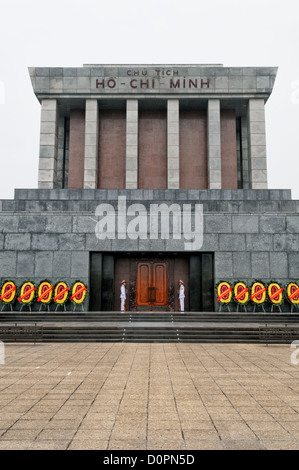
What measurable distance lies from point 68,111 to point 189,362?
85.0ft

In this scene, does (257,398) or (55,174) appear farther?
(55,174)

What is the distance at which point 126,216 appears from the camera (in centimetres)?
2309

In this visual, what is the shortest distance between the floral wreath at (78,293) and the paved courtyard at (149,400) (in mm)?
8675

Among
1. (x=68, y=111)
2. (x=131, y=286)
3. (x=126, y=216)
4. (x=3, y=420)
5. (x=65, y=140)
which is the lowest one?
(x=3, y=420)

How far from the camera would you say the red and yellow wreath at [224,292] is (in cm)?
2165

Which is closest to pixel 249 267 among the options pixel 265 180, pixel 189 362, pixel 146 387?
pixel 265 180

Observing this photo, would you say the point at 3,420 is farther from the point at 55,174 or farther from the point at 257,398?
the point at 55,174

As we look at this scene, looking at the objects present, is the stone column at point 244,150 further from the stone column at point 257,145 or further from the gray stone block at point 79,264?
the gray stone block at point 79,264

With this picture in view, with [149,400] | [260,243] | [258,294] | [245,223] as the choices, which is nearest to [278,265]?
[260,243]

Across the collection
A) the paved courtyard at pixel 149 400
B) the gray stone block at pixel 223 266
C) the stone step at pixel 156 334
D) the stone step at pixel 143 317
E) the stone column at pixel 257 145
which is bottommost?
the paved courtyard at pixel 149 400

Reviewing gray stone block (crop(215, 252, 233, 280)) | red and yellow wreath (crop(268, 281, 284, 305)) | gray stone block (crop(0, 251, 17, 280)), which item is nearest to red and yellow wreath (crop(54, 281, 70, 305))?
→ gray stone block (crop(0, 251, 17, 280))

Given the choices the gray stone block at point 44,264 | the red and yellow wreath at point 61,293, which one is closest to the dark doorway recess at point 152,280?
the red and yellow wreath at point 61,293

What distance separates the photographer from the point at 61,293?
21641 millimetres
